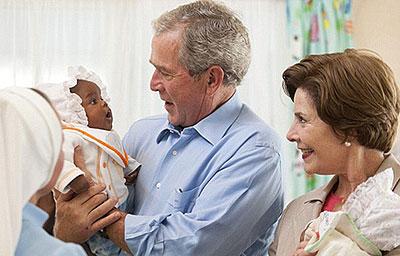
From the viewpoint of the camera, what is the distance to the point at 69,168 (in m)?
2.32

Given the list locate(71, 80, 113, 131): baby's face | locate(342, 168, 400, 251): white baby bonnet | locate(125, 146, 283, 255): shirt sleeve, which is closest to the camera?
Answer: locate(342, 168, 400, 251): white baby bonnet

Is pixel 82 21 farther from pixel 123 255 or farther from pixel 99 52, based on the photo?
pixel 123 255

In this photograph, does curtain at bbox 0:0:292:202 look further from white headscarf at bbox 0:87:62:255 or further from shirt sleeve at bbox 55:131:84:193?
white headscarf at bbox 0:87:62:255

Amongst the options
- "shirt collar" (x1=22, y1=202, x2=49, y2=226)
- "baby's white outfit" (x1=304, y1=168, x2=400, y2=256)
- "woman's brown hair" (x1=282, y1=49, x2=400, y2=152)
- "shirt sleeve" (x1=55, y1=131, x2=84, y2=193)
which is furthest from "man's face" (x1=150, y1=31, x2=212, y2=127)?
"shirt collar" (x1=22, y1=202, x2=49, y2=226)

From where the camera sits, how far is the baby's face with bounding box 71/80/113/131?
8.46 feet

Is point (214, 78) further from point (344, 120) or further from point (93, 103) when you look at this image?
point (344, 120)

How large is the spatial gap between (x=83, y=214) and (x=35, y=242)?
3.22 feet

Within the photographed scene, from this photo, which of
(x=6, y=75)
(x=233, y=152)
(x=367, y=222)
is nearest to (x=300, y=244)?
(x=367, y=222)

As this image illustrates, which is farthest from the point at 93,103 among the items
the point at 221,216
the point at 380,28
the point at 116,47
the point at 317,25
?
the point at 380,28

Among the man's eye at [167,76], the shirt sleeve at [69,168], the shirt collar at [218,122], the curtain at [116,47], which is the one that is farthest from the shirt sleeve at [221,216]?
the curtain at [116,47]

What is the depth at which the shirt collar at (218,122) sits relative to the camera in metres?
2.60

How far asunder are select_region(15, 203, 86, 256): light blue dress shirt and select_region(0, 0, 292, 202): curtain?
2.98 metres

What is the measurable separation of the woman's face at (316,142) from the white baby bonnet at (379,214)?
0.74 ft

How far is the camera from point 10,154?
1.36 meters
